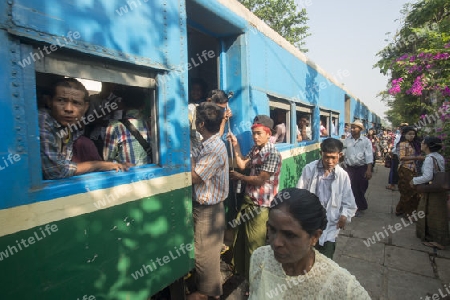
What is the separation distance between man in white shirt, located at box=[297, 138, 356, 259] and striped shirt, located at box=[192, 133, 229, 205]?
938mm

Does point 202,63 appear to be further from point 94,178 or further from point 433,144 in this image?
point 433,144

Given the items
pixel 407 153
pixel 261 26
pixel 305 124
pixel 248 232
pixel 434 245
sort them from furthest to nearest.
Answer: pixel 305 124 → pixel 407 153 → pixel 434 245 → pixel 261 26 → pixel 248 232

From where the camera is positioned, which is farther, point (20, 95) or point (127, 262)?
point (127, 262)

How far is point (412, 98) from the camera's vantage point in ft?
47.2

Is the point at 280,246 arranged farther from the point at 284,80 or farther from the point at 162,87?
the point at 284,80

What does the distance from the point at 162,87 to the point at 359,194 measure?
17.6 ft

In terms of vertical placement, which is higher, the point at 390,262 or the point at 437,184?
the point at 437,184

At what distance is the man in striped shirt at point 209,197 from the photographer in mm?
2713

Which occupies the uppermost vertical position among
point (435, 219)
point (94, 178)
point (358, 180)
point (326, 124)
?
point (326, 124)

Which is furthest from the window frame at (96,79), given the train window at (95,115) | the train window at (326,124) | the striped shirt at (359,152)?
the train window at (326,124)

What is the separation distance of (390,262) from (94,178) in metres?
4.13

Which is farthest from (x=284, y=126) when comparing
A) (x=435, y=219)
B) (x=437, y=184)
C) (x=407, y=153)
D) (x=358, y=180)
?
(x=435, y=219)

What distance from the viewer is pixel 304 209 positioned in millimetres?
1356

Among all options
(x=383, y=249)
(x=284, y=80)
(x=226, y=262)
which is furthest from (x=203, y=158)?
(x=383, y=249)
